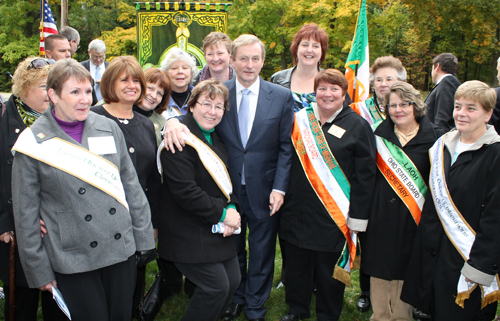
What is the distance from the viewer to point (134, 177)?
261 cm

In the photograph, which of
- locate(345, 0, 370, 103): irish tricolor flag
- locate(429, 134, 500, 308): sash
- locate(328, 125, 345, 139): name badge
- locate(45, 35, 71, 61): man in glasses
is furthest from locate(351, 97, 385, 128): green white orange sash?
locate(45, 35, 71, 61): man in glasses

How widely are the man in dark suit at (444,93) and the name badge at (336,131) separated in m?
1.87

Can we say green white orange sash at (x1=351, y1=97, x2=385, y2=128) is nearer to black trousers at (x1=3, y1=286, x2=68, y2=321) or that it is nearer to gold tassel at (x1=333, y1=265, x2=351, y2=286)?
gold tassel at (x1=333, y1=265, x2=351, y2=286)

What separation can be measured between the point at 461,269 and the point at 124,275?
2.20 m

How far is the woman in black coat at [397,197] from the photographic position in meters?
Result: 3.02

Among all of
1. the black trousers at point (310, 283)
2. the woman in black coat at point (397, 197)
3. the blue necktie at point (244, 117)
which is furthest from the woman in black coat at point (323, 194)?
the blue necktie at point (244, 117)

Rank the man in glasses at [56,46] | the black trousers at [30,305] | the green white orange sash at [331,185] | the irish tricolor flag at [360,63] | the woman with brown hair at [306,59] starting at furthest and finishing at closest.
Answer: the man in glasses at [56,46] → the irish tricolor flag at [360,63] → the woman with brown hair at [306,59] → the green white orange sash at [331,185] → the black trousers at [30,305]

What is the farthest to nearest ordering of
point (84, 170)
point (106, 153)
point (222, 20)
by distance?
point (222, 20) → point (106, 153) → point (84, 170)

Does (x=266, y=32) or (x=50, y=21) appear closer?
(x=50, y=21)

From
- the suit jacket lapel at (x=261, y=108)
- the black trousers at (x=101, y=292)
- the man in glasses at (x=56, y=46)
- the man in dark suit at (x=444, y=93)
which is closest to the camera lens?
the black trousers at (x=101, y=292)

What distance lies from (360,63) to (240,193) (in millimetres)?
3290

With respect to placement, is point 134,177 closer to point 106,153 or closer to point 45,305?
point 106,153

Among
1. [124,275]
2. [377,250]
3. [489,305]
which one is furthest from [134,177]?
[489,305]

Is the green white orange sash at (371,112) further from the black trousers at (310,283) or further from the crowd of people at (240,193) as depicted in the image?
the black trousers at (310,283)
